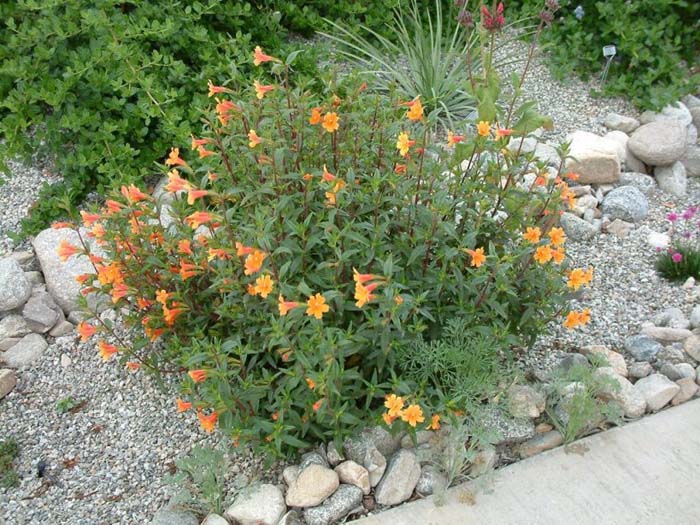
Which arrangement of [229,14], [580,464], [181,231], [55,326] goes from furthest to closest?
[229,14] < [55,326] < [181,231] < [580,464]

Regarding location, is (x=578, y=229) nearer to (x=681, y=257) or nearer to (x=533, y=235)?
(x=681, y=257)

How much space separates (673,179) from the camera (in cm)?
462

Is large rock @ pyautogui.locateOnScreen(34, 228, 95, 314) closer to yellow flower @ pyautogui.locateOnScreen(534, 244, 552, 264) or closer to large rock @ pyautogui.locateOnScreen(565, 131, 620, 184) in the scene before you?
yellow flower @ pyautogui.locateOnScreen(534, 244, 552, 264)

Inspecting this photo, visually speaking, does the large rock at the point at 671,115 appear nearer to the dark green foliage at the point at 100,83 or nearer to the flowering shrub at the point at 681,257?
the flowering shrub at the point at 681,257

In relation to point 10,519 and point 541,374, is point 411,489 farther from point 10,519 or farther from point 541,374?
point 10,519

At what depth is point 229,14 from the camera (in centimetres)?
478

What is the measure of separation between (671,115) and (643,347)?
232 centimetres

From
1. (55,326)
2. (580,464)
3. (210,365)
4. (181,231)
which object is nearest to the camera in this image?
(210,365)

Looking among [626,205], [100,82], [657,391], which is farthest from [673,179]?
[100,82]

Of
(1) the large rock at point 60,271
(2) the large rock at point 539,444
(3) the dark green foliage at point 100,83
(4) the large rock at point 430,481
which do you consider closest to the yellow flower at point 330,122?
(4) the large rock at point 430,481

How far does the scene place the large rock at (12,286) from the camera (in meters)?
3.66

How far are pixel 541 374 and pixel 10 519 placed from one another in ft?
7.42

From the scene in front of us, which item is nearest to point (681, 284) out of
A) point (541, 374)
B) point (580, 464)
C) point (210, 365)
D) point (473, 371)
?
point (541, 374)

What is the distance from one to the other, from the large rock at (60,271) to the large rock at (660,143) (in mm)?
3427
